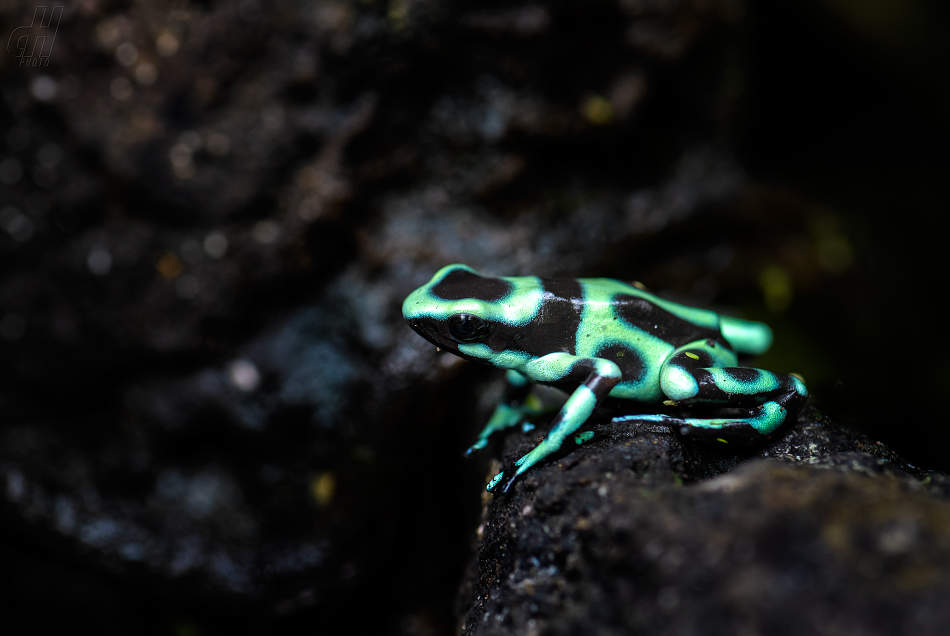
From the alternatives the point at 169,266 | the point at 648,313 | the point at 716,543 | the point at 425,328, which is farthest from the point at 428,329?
the point at 169,266

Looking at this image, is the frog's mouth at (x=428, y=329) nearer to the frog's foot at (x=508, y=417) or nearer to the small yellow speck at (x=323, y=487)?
the frog's foot at (x=508, y=417)

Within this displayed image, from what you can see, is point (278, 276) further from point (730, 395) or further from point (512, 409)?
point (730, 395)

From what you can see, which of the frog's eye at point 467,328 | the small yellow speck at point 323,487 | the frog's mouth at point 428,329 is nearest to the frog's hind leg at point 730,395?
the frog's eye at point 467,328

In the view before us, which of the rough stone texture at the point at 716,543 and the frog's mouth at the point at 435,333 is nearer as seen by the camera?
the rough stone texture at the point at 716,543

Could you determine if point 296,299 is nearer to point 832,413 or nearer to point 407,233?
point 407,233

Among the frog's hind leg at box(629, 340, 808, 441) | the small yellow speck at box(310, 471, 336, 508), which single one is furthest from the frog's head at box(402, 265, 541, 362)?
the small yellow speck at box(310, 471, 336, 508)

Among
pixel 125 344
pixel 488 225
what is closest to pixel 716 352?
pixel 488 225
